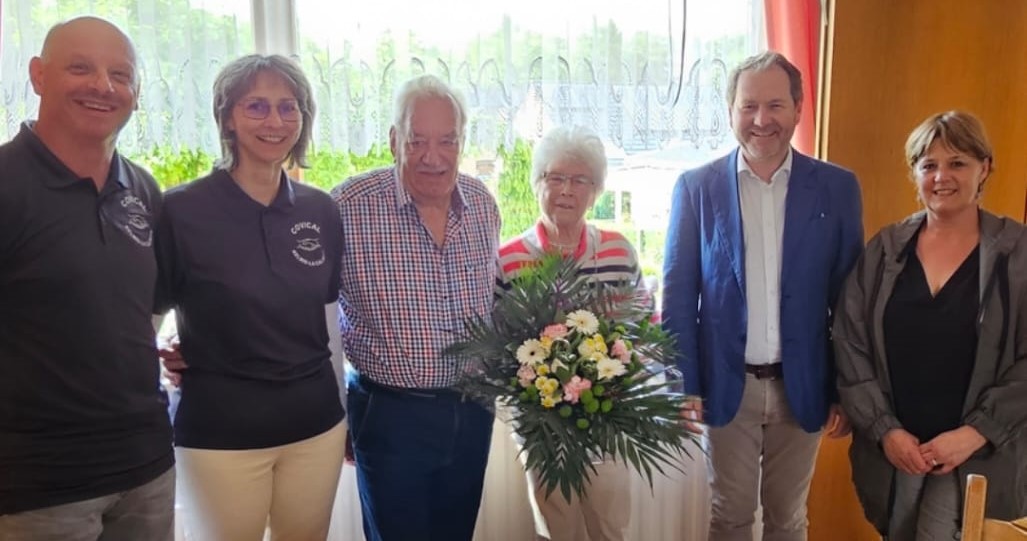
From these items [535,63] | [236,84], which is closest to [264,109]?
[236,84]

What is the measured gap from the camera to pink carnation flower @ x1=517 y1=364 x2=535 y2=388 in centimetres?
157

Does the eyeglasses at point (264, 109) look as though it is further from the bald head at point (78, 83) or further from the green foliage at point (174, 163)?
the green foliage at point (174, 163)

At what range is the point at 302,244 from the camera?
168 cm

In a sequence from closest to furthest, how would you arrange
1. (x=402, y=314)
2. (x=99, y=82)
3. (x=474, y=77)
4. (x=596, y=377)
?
(x=99, y=82) → (x=596, y=377) → (x=402, y=314) → (x=474, y=77)

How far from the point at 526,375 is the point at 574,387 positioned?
0.10 m

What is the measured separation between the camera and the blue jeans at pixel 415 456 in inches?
71.4

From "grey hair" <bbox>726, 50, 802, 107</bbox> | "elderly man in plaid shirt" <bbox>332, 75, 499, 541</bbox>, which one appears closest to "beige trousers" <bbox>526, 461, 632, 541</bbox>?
"elderly man in plaid shirt" <bbox>332, 75, 499, 541</bbox>

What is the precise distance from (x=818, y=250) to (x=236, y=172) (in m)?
1.45

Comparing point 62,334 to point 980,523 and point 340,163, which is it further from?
point 980,523

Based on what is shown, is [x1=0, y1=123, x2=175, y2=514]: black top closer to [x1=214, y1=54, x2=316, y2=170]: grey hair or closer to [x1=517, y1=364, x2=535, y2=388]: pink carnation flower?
[x1=214, y1=54, x2=316, y2=170]: grey hair

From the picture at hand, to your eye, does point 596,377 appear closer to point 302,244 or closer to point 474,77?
point 302,244

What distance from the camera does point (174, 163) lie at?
2.38m

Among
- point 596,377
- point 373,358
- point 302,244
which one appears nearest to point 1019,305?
point 596,377

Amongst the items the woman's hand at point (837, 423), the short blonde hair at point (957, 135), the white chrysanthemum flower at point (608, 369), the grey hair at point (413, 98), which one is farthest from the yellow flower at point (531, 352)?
the short blonde hair at point (957, 135)
